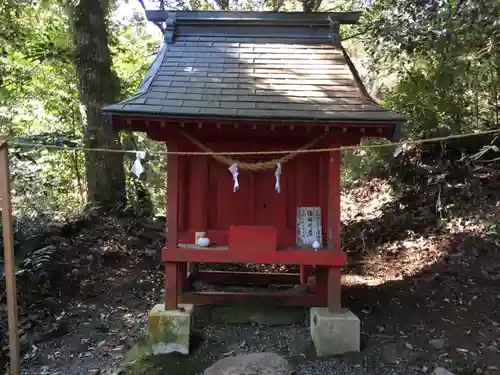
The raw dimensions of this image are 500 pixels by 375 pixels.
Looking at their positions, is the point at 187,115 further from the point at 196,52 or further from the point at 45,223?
the point at 45,223

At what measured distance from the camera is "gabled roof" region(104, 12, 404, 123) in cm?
417

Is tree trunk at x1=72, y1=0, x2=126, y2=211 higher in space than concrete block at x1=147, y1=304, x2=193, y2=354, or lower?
higher

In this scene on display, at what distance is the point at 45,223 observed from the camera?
7.38m

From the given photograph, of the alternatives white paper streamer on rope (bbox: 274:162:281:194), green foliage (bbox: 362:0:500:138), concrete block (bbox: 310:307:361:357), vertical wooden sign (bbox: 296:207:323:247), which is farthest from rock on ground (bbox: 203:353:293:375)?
green foliage (bbox: 362:0:500:138)

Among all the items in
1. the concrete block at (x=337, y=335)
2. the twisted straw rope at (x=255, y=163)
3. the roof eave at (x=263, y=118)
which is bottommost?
the concrete block at (x=337, y=335)

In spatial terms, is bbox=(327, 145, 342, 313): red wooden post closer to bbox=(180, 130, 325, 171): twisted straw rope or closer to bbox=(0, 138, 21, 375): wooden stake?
bbox=(180, 130, 325, 171): twisted straw rope

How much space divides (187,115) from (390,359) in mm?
3021

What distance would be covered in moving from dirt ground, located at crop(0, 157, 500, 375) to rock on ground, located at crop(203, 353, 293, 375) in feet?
0.63

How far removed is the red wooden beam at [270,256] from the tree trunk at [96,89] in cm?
423

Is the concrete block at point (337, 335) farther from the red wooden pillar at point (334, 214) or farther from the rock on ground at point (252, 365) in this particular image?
the rock on ground at point (252, 365)

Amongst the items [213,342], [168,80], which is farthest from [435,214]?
[168,80]

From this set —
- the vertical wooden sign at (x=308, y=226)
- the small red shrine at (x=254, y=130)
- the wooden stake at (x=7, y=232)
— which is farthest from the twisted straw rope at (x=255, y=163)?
the wooden stake at (x=7, y=232)

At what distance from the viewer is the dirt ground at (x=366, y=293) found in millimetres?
4504

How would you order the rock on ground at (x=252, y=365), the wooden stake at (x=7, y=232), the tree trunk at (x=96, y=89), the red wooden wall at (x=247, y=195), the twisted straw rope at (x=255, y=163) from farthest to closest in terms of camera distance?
the tree trunk at (x=96, y=89) < the red wooden wall at (x=247, y=195) < the twisted straw rope at (x=255, y=163) < the rock on ground at (x=252, y=365) < the wooden stake at (x=7, y=232)
